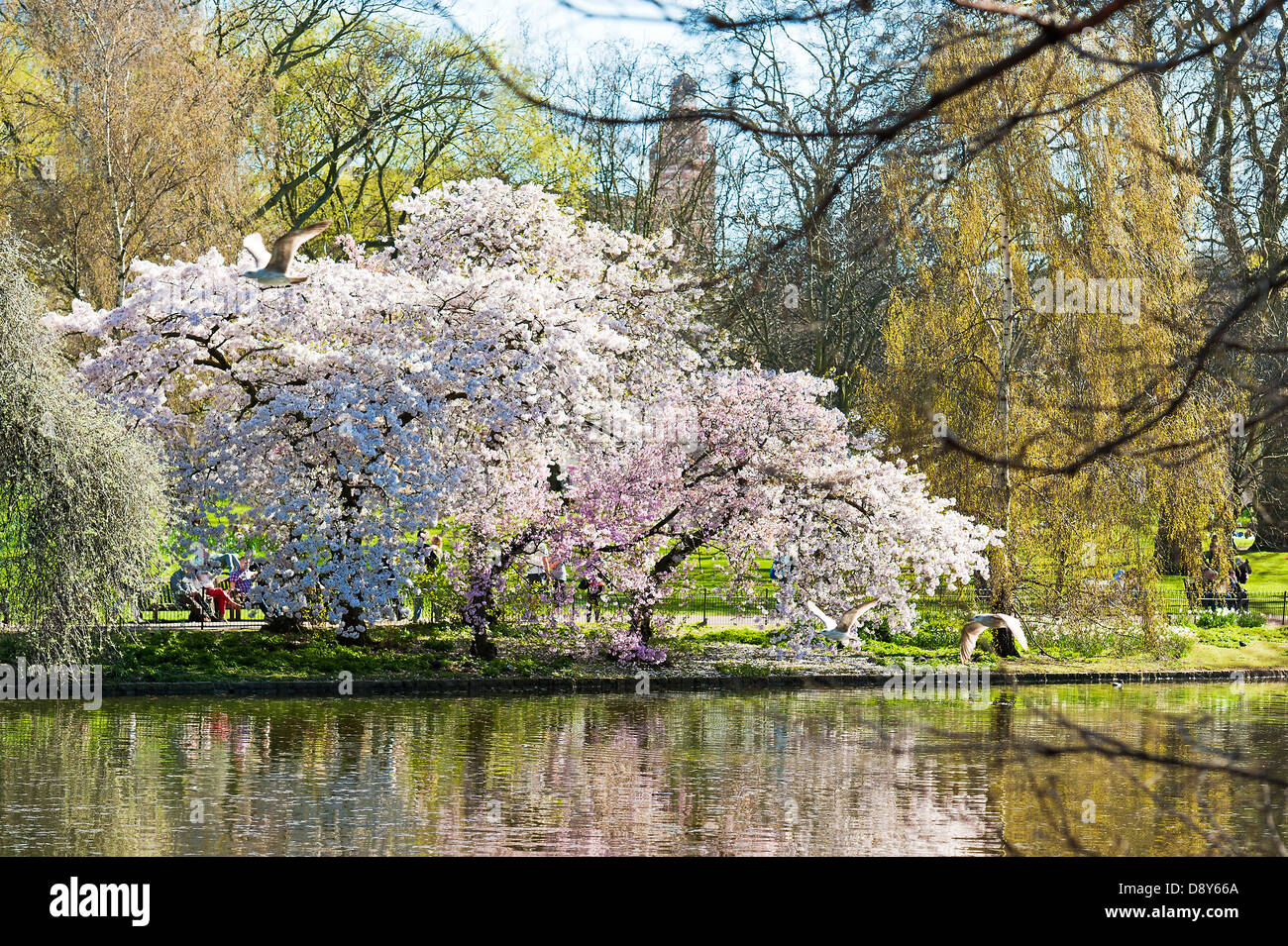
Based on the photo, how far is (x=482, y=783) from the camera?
543 inches

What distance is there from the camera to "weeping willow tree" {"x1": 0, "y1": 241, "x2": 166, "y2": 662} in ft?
59.1

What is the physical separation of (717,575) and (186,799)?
14.1m

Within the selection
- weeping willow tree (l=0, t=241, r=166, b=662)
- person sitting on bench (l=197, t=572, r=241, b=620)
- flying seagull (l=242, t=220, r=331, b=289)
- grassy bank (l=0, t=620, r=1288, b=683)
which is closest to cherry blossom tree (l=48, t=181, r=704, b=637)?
grassy bank (l=0, t=620, r=1288, b=683)

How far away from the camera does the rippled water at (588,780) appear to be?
11.2 meters

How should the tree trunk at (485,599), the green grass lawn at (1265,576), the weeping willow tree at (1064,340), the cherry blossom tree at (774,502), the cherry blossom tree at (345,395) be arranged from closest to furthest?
the cherry blossom tree at (345,395) < the tree trunk at (485,599) < the cherry blossom tree at (774,502) < the weeping willow tree at (1064,340) < the green grass lawn at (1265,576)

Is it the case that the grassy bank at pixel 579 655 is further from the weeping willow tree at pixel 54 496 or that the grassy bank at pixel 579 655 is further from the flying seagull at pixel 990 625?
the flying seagull at pixel 990 625

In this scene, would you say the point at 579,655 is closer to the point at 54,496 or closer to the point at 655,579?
the point at 655,579

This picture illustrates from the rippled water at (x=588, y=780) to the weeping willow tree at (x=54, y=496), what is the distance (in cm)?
132

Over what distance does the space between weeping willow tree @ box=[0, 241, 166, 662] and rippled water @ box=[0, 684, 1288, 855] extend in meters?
1.32

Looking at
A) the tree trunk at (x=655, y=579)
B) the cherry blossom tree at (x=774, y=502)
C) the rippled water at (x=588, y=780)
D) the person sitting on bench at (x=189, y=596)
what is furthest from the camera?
the tree trunk at (x=655, y=579)

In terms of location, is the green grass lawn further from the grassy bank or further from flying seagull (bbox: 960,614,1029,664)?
flying seagull (bbox: 960,614,1029,664)

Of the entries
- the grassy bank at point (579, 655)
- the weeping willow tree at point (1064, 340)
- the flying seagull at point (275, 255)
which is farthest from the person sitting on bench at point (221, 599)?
the weeping willow tree at point (1064, 340)

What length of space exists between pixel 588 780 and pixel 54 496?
26.8ft

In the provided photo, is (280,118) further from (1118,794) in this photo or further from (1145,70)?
(1145,70)
